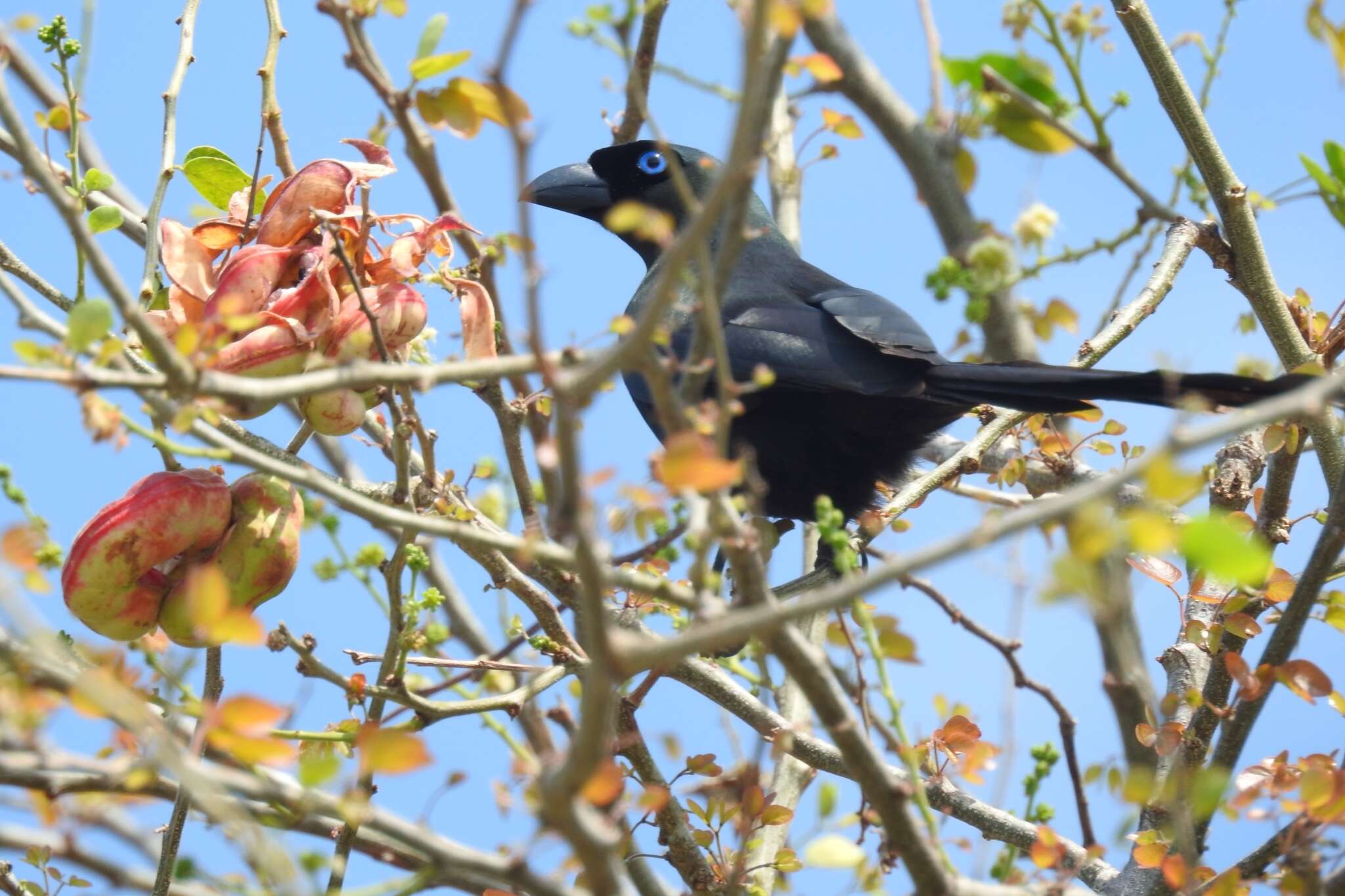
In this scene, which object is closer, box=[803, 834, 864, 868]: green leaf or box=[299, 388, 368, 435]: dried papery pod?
box=[803, 834, 864, 868]: green leaf

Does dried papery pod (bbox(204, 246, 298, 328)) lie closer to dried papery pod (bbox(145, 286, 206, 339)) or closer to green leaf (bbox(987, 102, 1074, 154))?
dried papery pod (bbox(145, 286, 206, 339))

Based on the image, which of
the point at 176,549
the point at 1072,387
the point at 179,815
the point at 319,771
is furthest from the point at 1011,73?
the point at 179,815

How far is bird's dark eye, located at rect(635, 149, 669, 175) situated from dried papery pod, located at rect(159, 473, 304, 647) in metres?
2.55

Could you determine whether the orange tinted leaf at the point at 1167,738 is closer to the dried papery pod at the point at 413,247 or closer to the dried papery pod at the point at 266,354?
the dried papery pod at the point at 413,247

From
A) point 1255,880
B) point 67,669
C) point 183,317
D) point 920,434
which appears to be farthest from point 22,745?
point 920,434

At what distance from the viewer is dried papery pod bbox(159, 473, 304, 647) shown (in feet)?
7.84

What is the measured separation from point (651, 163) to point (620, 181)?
15cm

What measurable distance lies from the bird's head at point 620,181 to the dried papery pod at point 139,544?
2455 millimetres

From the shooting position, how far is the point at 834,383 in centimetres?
351

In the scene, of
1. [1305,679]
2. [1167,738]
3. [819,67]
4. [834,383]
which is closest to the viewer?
[819,67]

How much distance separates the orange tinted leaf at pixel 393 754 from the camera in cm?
141

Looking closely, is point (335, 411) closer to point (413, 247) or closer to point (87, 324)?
point (413, 247)

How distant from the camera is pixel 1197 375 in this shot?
2473mm

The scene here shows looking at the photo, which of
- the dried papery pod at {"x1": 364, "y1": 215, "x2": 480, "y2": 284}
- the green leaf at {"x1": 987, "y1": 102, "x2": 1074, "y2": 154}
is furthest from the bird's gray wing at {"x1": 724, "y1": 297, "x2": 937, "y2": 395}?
the dried papery pod at {"x1": 364, "y1": 215, "x2": 480, "y2": 284}
